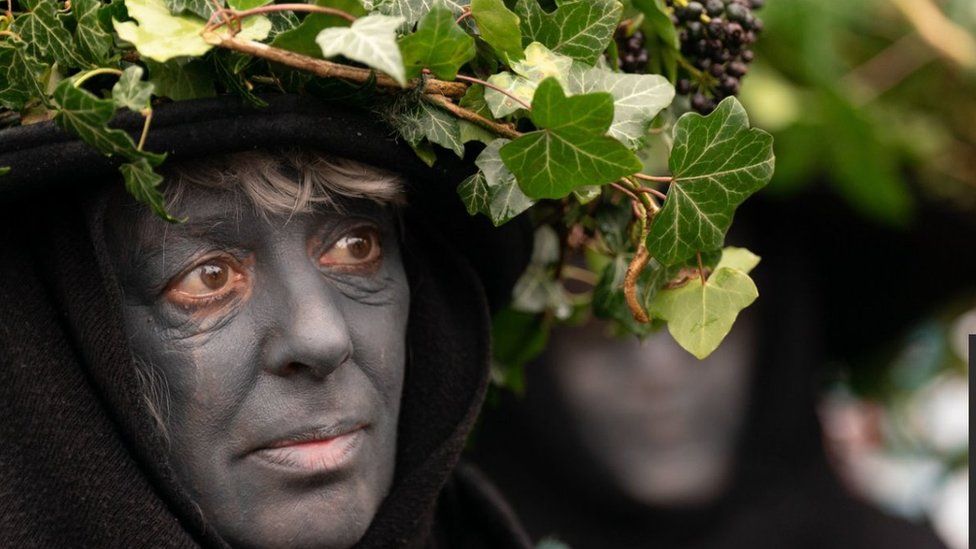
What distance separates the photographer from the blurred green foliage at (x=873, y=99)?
2.49 m

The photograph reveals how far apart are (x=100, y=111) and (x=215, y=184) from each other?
175mm

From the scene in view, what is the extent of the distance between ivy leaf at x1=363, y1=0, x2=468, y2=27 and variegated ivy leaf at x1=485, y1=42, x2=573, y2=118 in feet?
0.24

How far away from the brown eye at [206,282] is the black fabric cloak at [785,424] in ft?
4.79

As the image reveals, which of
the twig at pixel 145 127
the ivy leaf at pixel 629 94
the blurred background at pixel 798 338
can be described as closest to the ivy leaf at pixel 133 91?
the twig at pixel 145 127

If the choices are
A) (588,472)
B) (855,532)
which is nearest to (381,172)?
(588,472)

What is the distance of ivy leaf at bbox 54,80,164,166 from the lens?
3.72ft

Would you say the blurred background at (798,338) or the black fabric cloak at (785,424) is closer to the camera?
the blurred background at (798,338)

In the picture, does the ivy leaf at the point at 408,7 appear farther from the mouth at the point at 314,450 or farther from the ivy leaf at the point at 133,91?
the mouth at the point at 314,450

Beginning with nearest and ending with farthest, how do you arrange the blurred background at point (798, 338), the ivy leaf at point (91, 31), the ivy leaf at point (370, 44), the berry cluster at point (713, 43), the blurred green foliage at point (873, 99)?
the ivy leaf at point (370, 44) → the ivy leaf at point (91, 31) → the berry cluster at point (713, 43) → the blurred green foliage at point (873, 99) → the blurred background at point (798, 338)

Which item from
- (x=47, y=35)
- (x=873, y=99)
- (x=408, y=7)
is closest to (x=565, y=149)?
(x=408, y=7)

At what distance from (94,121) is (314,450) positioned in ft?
1.19

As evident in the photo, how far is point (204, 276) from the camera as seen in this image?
1296 millimetres

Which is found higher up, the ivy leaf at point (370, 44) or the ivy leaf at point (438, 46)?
the ivy leaf at point (370, 44)

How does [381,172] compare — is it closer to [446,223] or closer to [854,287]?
[446,223]
